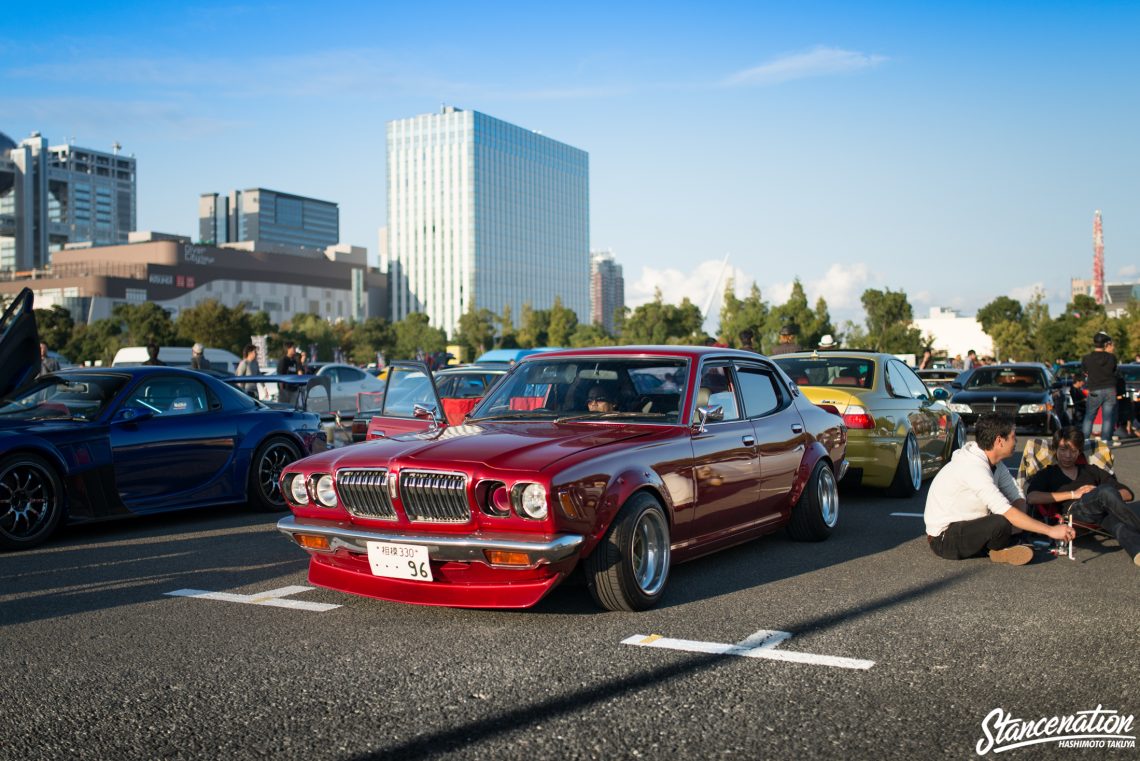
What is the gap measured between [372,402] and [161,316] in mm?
86314

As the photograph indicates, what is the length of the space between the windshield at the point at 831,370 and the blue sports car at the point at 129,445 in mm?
5202

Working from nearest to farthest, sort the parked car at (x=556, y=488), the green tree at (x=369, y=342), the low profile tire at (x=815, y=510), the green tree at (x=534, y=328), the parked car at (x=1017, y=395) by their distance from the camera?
the parked car at (x=556, y=488)
the low profile tire at (x=815, y=510)
the parked car at (x=1017, y=395)
the green tree at (x=369, y=342)
the green tree at (x=534, y=328)

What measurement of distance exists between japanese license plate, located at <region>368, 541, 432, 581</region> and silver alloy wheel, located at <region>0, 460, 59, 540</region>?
4.01 meters

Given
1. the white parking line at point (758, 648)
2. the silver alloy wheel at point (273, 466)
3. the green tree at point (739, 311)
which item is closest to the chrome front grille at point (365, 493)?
the white parking line at point (758, 648)

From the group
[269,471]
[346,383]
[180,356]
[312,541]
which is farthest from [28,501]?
[180,356]

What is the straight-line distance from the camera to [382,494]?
5.72m

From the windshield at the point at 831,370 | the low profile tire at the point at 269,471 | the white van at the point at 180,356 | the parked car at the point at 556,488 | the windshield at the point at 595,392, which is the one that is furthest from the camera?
the white van at the point at 180,356

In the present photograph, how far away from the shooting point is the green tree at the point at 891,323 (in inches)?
3278

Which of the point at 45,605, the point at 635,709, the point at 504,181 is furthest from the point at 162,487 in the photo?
the point at 504,181

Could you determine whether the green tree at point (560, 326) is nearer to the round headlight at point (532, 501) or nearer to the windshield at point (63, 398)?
the windshield at point (63, 398)

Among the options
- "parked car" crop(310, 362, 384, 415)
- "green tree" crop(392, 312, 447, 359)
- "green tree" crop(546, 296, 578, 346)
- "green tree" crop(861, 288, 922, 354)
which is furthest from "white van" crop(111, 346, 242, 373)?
Result: "green tree" crop(392, 312, 447, 359)

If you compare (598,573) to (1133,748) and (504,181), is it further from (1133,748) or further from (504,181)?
(504,181)

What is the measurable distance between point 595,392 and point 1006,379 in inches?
→ 627

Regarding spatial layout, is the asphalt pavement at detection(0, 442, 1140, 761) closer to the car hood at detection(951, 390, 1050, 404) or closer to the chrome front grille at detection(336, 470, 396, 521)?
the chrome front grille at detection(336, 470, 396, 521)
